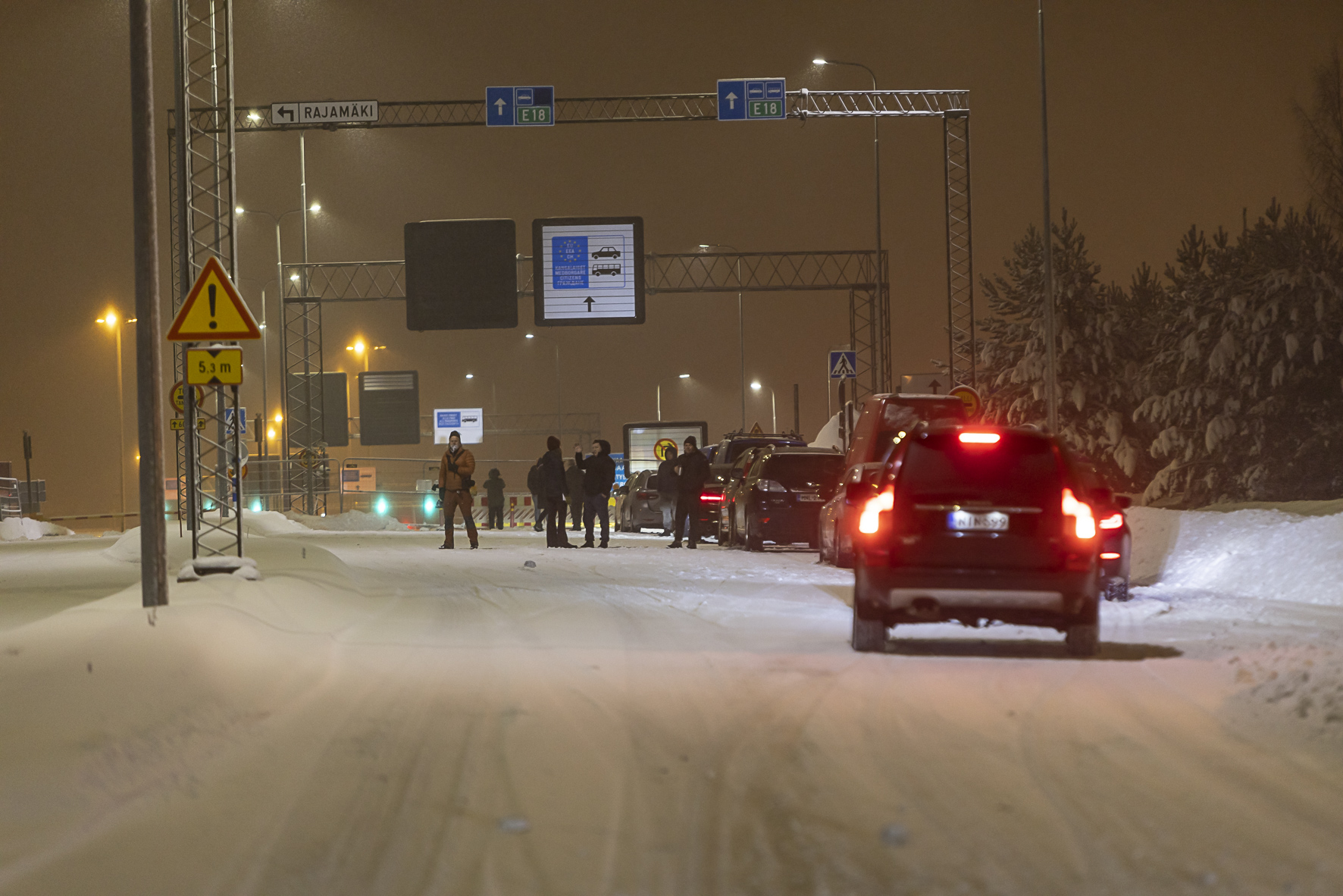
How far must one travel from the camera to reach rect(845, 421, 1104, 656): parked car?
10.4 metres

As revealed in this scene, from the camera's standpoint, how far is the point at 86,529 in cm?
5903

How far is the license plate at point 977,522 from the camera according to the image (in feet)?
34.1

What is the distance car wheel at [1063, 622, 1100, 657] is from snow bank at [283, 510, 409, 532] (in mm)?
30940

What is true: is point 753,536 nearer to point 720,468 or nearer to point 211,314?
point 720,468

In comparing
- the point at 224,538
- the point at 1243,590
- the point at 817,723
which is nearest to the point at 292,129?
the point at 224,538

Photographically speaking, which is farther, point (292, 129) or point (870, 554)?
point (292, 129)

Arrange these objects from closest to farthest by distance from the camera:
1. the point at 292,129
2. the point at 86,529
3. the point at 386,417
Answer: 1. the point at 292,129
2. the point at 86,529
3. the point at 386,417

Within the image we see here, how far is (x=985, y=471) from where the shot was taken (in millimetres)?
10547

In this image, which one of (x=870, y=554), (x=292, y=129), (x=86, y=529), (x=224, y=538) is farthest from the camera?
(x=86, y=529)

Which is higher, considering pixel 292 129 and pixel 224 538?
pixel 292 129

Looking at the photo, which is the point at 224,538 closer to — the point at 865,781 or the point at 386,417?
the point at 865,781

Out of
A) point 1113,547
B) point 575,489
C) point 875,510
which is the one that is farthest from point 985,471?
point 575,489

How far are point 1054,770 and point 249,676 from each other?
5.19 metres

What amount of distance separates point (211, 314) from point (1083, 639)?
24.0ft
